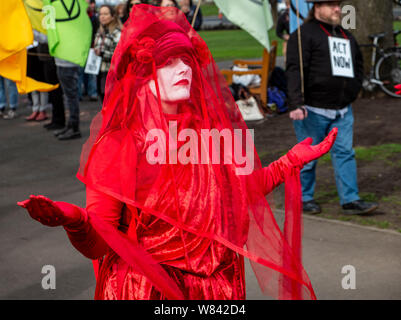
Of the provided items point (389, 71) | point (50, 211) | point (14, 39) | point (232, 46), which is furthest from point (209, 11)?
point (50, 211)

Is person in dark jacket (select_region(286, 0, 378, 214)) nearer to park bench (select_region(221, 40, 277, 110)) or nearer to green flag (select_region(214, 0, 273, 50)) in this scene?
green flag (select_region(214, 0, 273, 50))

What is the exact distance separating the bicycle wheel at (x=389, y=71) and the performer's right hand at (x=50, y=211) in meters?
9.88

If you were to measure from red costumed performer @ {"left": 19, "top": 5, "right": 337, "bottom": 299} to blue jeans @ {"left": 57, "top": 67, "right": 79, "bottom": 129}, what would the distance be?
684cm

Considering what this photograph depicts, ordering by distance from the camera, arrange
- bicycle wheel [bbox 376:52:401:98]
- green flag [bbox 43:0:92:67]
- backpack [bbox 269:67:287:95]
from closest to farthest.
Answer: green flag [bbox 43:0:92:67] < bicycle wheel [bbox 376:52:401:98] < backpack [bbox 269:67:287:95]

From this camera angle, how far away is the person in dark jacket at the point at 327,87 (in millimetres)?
5918

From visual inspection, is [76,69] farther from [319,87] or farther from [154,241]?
[154,241]

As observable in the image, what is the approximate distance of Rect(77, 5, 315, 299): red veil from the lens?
244 centimetres

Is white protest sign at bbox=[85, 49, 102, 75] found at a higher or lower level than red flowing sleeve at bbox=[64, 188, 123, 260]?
lower

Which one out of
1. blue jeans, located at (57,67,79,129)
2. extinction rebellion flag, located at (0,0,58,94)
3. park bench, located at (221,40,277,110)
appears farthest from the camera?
park bench, located at (221,40,277,110)

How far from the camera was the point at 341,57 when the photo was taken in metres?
5.94

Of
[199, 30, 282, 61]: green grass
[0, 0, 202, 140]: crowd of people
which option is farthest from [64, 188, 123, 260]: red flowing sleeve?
[199, 30, 282, 61]: green grass

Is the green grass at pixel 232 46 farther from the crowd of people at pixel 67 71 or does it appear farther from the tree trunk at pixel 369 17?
the crowd of people at pixel 67 71

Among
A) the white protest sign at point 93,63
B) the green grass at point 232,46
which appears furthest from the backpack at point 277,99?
the green grass at point 232,46
